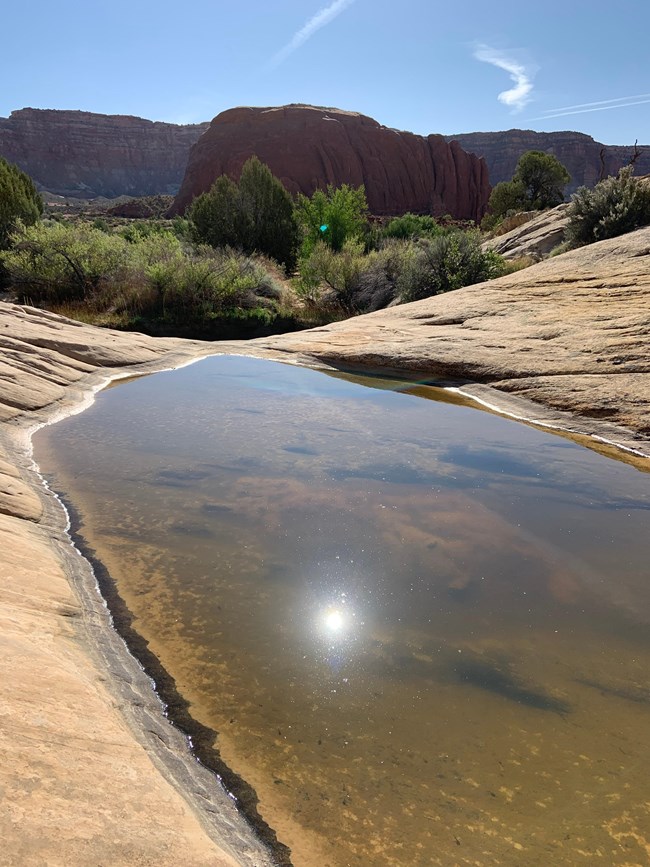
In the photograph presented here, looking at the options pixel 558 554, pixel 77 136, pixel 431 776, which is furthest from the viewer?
pixel 77 136

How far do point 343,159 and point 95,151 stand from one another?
69254 millimetres

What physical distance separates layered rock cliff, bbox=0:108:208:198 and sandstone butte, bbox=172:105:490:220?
164 feet

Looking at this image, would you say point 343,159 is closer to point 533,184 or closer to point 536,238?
point 533,184

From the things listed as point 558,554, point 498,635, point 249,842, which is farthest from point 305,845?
point 558,554

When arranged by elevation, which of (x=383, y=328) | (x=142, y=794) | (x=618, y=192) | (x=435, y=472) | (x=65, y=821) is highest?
(x=618, y=192)

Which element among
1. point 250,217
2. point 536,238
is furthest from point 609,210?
point 250,217

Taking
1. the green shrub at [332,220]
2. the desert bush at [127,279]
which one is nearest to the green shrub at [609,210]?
the desert bush at [127,279]

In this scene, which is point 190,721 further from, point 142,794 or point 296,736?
point 142,794

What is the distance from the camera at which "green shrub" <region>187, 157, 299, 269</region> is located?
87.6 feet

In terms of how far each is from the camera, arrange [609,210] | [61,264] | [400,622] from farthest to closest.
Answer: [61,264]
[609,210]
[400,622]

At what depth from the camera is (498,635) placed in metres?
3.28

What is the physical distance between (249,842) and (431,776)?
757mm

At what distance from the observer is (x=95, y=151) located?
120 metres

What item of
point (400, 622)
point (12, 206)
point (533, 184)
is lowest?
point (400, 622)
